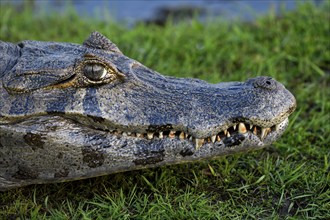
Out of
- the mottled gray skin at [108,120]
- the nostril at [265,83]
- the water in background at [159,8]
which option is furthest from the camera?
the water in background at [159,8]

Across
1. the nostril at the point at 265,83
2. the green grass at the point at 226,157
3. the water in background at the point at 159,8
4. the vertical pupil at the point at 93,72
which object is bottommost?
the green grass at the point at 226,157

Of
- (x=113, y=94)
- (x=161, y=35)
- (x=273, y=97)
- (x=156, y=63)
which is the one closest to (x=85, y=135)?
(x=113, y=94)

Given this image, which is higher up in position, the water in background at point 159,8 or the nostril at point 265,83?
the nostril at point 265,83

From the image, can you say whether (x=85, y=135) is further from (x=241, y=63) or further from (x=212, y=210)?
(x=241, y=63)

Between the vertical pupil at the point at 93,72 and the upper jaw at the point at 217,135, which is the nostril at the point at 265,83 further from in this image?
the vertical pupil at the point at 93,72

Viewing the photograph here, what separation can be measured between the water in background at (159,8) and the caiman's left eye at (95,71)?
13.0 ft

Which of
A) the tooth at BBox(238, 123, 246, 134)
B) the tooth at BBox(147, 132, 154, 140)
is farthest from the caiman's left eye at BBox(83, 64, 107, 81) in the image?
the tooth at BBox(238, 123, 246, 134)

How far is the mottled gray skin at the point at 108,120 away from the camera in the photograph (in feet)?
11.8

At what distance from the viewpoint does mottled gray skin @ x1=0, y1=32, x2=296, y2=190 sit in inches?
142

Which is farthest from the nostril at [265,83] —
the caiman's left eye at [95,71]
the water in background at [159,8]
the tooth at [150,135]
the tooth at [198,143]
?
the water in background at [159,8]

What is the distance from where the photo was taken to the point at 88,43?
403 centimetres

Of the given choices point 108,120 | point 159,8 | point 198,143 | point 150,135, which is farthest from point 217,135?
point 159,8

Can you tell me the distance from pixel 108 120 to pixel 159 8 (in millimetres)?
5096

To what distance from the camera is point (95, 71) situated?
3646 millimetres
